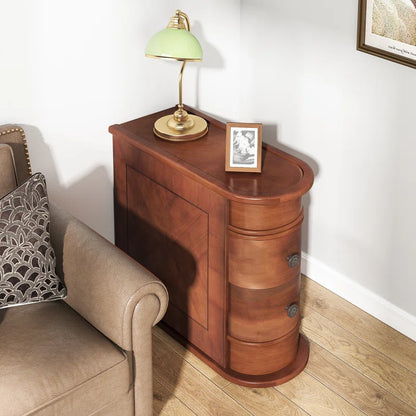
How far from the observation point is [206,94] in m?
2.94

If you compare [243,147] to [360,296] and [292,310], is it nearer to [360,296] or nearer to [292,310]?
[292,310]

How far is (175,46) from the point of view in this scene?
2.33 m

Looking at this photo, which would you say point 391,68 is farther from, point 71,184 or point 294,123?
point 71,184

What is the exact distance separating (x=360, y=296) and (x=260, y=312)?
621mm

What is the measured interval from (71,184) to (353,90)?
109cm

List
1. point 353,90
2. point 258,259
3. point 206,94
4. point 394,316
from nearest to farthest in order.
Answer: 1. point 258,259
2. point 353,90
3. point 394,316
4. point 206,94

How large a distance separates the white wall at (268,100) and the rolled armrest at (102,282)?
45cm

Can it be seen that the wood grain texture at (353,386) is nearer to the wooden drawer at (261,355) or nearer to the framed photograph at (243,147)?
the wooden drawer at (261,355)

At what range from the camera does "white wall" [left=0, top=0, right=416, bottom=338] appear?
2445 millimetres

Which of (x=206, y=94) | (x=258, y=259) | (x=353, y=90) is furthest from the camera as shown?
(x=206, y=94)

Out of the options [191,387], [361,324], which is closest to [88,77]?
[191,387]

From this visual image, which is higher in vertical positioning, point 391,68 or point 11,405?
point 391,68

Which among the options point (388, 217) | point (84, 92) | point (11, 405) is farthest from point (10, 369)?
point (388, 217)

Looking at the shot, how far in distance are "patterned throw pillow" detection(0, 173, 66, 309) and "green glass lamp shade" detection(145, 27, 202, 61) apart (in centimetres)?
58
